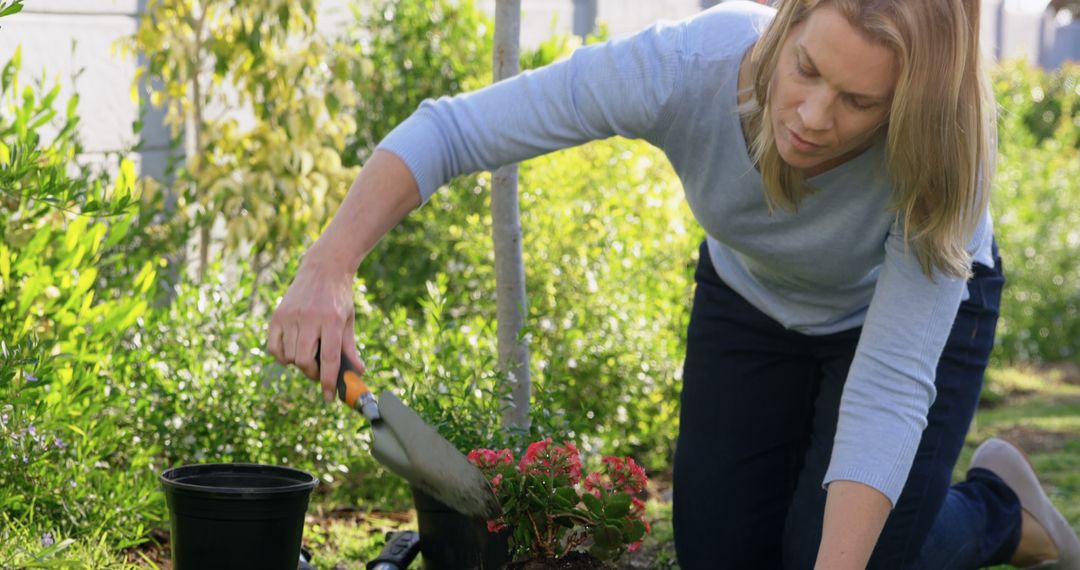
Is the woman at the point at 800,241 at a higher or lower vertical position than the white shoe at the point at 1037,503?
higher

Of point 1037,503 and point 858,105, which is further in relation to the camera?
point 1037,503

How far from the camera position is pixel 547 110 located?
2051 millimetres

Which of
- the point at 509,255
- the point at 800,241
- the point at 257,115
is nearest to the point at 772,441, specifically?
the point at 800,241

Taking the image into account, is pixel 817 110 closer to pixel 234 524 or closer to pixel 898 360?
pixel 898 360

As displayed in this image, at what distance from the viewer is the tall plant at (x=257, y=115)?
3438mm

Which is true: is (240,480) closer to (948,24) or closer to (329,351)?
(329,351)

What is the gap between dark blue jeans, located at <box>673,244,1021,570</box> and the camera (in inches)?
102

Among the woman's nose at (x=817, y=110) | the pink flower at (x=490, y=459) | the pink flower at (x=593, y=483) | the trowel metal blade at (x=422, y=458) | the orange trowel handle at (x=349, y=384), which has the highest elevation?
the woman's nose at (x=817, y=110)

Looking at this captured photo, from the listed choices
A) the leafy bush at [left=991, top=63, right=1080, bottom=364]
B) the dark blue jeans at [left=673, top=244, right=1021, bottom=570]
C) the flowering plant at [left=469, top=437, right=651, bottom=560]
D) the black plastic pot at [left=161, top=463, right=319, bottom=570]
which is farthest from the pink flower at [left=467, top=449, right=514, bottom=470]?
the leafy bush at [left=991, top=63, right=1080, bottom=364]

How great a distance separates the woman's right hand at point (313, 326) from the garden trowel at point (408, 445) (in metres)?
0.04

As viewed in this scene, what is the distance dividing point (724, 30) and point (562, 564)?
97cm

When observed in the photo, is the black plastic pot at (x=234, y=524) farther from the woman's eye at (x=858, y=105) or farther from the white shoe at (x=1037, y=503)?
the white shoe at (x=1037, y=503)

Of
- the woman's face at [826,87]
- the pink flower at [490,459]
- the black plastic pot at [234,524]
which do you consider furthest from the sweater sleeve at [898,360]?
the black plastic pot at [234,524]

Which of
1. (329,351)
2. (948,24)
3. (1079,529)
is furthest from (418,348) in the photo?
(1079,529)
